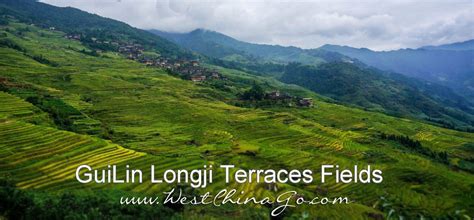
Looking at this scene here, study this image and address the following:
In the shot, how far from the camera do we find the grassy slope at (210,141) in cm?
5156

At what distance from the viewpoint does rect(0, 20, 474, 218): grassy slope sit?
51562mm

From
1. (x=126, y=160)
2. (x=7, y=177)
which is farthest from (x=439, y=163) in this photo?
(x=7, y=177)

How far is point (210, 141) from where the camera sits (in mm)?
69625

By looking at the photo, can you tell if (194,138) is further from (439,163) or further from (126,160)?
(439,163)

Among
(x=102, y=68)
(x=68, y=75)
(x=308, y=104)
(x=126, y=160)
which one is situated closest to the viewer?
(x=126, y=160)

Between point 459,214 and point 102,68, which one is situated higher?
point 102,68

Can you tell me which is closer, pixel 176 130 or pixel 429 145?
pixel 176 130

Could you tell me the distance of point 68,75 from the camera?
10906 cm

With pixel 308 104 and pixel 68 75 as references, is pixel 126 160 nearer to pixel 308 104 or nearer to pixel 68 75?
pixel 68 75

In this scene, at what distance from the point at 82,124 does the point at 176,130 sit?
580 inches

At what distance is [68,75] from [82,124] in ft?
148

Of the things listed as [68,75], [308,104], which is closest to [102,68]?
[68,75]

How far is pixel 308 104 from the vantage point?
125625 millimetres

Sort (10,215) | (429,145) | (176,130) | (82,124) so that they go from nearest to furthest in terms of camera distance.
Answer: (10,215) < (82,124) < (176,130) < (429,145)
